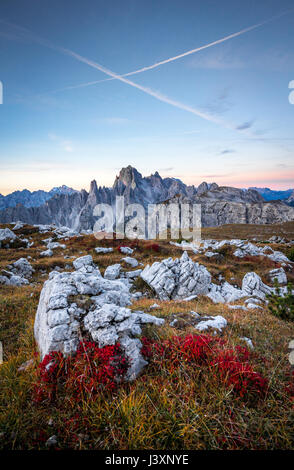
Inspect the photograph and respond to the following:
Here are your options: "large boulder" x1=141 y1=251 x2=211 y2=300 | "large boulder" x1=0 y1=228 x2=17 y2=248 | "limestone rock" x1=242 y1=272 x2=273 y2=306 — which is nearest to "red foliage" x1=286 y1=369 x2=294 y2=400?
"large boulder" x1=141 y1=251 x2=211 y2=300

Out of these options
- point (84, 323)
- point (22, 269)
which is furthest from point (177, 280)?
point (22, 269)

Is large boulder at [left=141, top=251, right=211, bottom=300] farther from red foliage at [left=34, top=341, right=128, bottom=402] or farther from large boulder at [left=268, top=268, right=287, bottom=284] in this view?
red foliage at [left=34, top=341, right=128, bottom=402]

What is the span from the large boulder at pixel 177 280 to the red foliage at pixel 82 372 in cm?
1340

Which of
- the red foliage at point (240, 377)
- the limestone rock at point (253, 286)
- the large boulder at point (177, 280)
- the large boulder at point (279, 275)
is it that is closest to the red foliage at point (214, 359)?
the red foliage at point (240, 377)

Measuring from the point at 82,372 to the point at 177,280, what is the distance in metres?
15.7

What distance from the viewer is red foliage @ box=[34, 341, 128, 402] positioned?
4.07 metres

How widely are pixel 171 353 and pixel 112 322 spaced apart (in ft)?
5.94

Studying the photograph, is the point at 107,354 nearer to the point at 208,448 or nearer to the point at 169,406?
the point at 169,406

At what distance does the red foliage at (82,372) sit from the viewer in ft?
13.4

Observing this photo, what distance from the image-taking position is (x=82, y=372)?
441cm

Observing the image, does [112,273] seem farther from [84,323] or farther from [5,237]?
[5,237]

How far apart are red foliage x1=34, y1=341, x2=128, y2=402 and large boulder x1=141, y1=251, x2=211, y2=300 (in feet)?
44.0

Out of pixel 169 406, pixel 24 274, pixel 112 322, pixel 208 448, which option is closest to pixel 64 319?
pixel 112 322

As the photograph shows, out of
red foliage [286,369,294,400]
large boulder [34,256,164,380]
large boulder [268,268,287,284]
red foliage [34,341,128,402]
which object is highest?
large boulder [34,256,164,380]
